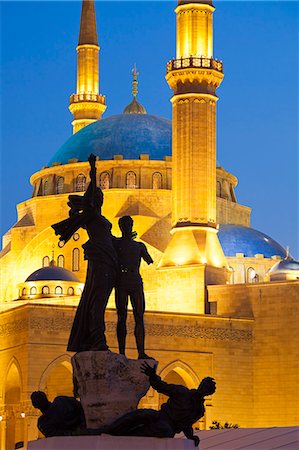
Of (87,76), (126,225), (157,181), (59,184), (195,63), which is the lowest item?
(126,225)

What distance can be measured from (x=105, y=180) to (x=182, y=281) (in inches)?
383

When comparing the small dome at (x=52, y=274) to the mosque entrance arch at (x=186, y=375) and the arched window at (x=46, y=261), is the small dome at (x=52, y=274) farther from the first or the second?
the mosque entrance arch at (x=186, y=375)

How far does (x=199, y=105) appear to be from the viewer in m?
48.8

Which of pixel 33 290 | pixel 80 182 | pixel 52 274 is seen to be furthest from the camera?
pixel 80 182

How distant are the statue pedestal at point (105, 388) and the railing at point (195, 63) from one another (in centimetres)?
3144

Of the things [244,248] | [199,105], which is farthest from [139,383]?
[244,248]

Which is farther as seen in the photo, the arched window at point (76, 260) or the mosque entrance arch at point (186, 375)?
the arched window at point (76, 260)

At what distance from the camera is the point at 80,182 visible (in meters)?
56.7

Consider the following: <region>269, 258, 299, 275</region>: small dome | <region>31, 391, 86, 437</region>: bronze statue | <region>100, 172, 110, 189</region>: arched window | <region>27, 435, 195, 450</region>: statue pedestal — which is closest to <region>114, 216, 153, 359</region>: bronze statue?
<region>31, 391, 86, 437</region>: bronze statue

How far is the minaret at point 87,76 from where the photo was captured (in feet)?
209

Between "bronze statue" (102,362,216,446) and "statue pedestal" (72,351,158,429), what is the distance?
0.84 feet

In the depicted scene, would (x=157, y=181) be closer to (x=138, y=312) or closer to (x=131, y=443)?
(x=138, y=312)

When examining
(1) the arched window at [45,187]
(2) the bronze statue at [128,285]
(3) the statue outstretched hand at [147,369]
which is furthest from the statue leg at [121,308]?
(1) the arched window at [45,187]

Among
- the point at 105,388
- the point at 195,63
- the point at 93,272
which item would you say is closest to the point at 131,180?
the point at 195,63
